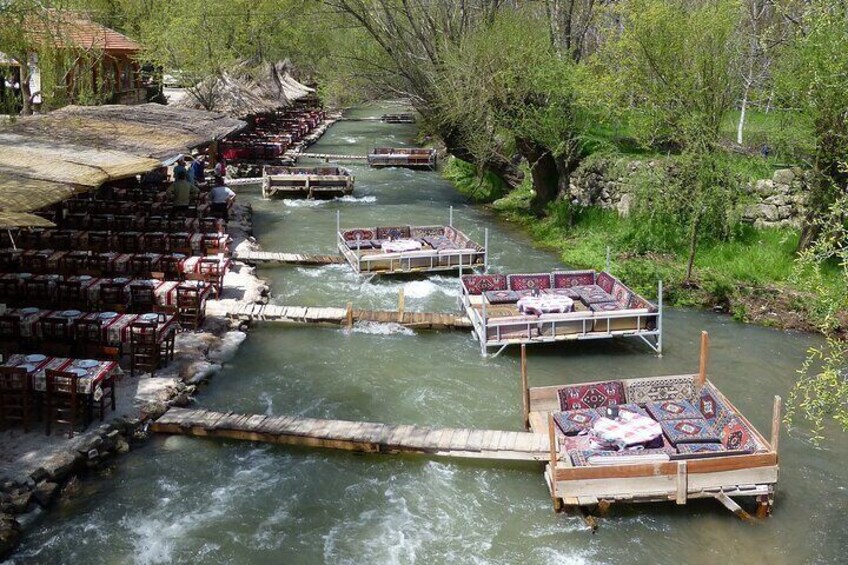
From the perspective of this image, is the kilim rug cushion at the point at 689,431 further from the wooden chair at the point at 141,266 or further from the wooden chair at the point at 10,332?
the wooden chair at the point at 141,266

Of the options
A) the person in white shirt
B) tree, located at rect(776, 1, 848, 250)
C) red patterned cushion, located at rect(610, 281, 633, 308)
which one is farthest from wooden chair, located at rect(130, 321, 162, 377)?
tree, located at rect(776, 1, 848, 250)

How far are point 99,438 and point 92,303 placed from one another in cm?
446

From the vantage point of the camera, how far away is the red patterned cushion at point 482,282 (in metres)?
17.1

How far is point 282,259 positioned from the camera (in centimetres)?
2097

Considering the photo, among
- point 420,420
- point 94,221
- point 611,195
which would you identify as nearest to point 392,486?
point 420,420

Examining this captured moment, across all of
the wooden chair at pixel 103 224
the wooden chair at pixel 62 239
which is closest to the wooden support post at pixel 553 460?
the wooden chair at pixel 62 239

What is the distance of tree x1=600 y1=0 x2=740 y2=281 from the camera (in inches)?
750

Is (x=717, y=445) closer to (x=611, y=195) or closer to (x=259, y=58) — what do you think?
(x=611, y=195)

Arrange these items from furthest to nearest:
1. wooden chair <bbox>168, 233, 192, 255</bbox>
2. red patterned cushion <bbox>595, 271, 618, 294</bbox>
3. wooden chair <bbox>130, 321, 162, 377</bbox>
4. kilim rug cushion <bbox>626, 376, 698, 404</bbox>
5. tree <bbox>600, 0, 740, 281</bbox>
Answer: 1. tree <bbox>600, 0, 740, 281</bbox>
2. wooden chair <bbox>168, 233, 192, 255</bbox>
3. red patterned cushion <bbox>595, 271, 618, 294</bbox>
4. wooden chair <bbox>130, 321, 162, 377</bbox>
5. kilim rug cushion <bbox>626, 376, 698, 404</bbox>

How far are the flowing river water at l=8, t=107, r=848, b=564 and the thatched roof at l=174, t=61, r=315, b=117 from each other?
921 inches

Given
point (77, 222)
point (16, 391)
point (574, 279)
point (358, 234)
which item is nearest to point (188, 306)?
point (16, 391)

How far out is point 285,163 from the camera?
37875 millimetres

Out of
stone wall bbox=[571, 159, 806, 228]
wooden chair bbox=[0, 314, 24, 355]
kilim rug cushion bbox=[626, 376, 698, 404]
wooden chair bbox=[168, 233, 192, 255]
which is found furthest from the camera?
stone wall bbox=[571, 159, 806, 228]

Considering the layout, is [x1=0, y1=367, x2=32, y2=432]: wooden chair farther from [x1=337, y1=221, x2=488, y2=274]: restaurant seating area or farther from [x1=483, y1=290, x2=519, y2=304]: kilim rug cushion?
[x1=337, y1=221, x2=488, y2=274]: restaurant seating area
